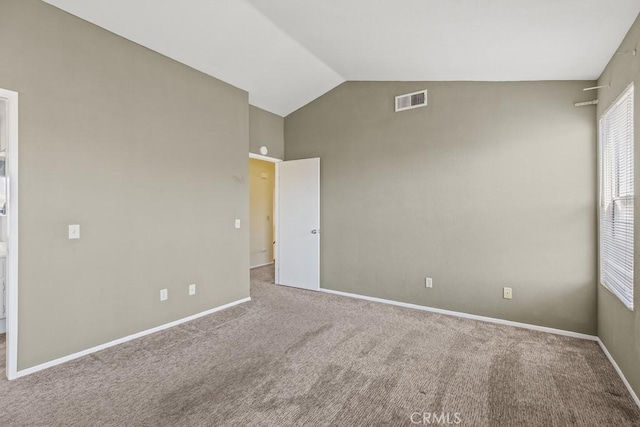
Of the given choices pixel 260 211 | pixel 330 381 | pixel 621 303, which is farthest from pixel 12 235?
pixel 260 211

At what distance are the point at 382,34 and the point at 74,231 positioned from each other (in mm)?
3219

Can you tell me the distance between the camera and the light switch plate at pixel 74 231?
266 centimetres

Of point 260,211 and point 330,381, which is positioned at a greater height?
point 260,211

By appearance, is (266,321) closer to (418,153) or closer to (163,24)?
(418,153)

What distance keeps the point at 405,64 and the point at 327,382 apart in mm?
3265

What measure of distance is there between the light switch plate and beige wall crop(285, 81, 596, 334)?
2.97 metres

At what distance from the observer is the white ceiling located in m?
2.28

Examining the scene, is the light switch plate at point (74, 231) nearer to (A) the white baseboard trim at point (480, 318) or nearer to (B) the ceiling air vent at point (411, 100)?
(A) the white baseboard trim at point (480, 318)

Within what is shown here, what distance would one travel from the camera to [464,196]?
3.68 m

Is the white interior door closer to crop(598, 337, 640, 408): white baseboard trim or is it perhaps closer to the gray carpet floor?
the gray carpet floor

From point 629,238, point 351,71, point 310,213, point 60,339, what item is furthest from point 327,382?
point 351,71

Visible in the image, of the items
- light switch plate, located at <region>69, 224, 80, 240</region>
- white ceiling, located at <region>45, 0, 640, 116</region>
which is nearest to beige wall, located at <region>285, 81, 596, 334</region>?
white ceiling, located at <region>45, 0, 640, 116</region>
